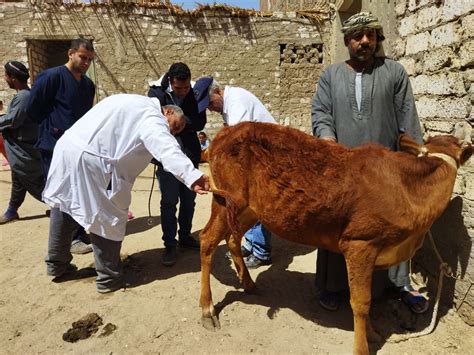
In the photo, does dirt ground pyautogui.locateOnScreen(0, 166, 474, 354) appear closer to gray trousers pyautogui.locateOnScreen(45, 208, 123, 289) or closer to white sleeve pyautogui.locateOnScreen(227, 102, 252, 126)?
gray trousers pyautogui.locateOnScreen(45, 208, 123, 289)

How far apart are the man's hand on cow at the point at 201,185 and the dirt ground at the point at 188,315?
43.4 inches

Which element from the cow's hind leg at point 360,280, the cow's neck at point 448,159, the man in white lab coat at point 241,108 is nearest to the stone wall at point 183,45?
the man in white lab coat at point 241,108

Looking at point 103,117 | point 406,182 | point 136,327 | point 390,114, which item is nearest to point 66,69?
point 103,117

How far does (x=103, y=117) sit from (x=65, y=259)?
152cm

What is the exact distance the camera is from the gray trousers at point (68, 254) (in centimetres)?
344

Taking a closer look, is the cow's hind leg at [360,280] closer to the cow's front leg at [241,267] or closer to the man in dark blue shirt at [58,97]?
the cow's front leg at [241,267]

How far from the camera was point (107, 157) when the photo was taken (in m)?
3.21

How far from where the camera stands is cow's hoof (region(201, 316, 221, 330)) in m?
2.97

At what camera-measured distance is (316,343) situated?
2.79m

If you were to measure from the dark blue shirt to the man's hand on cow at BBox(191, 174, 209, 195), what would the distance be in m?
2.15

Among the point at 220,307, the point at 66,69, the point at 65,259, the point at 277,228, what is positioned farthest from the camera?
the point at 66,69

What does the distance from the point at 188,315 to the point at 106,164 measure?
1.47 m

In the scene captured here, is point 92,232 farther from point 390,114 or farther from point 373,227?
point 390,114

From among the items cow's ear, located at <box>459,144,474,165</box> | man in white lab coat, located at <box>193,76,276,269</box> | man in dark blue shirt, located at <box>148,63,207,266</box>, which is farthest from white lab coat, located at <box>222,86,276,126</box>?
cow's ear, located at <box>459,144,474,165</box>
